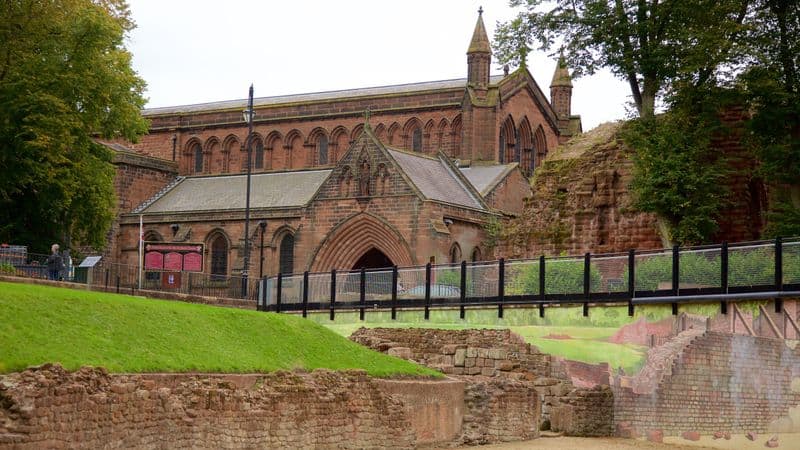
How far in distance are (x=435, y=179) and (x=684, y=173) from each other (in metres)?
22.6

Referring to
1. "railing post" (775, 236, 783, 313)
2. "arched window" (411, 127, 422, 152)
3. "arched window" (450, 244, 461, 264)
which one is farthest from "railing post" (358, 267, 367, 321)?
"arched window" (411, 127, 422, 152)

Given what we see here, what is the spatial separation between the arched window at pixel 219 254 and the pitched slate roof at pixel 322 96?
40.0ft

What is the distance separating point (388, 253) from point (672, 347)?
29.6m

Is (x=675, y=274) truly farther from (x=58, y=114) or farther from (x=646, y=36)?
(x=58, y=114)

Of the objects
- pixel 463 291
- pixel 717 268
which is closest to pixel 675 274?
pixel 717 268

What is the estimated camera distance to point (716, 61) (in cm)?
3959

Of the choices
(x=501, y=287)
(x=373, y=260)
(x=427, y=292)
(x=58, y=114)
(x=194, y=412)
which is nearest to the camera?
(x=194, y=412)

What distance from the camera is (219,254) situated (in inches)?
2687

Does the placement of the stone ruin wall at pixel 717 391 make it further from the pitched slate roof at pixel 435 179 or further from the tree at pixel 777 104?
the pitched slate roof at pixel 435 179

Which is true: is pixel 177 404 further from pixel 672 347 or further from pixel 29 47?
pixel 29 47

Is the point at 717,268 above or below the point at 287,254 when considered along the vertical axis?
below

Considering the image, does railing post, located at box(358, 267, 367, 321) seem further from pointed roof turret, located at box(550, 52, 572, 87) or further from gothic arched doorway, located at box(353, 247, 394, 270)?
pointed roof turret, located at box(550, 52, 572, 87)

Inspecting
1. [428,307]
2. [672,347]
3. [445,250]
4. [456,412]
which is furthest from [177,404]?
[445,250]

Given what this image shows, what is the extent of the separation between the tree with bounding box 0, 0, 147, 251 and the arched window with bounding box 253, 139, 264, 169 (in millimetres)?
23535
